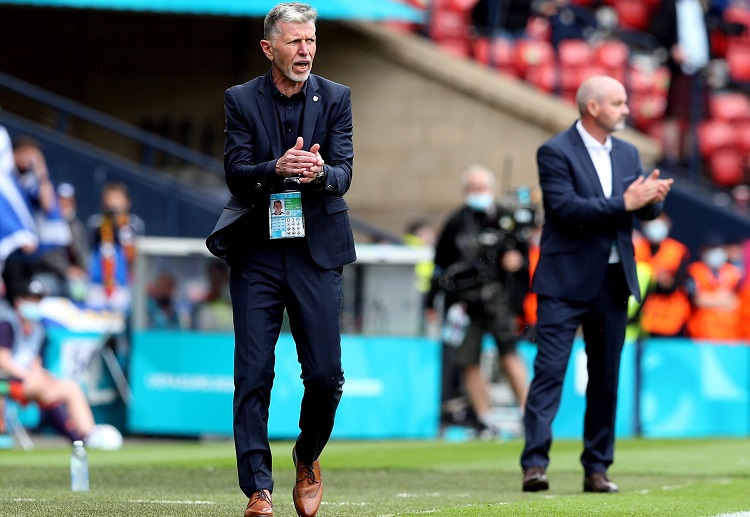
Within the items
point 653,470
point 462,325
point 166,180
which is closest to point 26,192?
point 166,180

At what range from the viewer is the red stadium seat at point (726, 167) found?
21.9 meters

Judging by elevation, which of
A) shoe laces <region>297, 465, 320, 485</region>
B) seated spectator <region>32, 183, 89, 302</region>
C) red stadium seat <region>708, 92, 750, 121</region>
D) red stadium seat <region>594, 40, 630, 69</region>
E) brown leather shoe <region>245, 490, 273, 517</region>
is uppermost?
red stadium seat <region>594, 40, 630, 69</region>

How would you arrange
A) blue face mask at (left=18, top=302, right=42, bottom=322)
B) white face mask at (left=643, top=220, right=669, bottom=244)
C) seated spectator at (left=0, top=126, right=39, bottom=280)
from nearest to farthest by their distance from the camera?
blue face mask at (left=18, top=302, right=42, bottom=322), seated spectator at (left=0, top=126, right=39, bottom=280), white face mask at (left=643, top=220, right=669, bottom=244)

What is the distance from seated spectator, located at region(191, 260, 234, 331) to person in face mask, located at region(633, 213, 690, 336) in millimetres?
4832

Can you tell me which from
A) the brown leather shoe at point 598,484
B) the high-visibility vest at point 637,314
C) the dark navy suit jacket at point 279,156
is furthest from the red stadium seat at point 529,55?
the dark navy suit jacket at point 279,156

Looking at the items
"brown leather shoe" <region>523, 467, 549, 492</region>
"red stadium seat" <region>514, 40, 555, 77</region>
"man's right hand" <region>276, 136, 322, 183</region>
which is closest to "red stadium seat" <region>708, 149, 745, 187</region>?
"red stadium seat" <region>514, 40, 555, 77</region>

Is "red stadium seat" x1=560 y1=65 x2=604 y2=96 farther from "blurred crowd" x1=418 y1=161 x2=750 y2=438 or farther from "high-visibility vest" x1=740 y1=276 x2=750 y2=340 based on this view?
"blurred crowd" x1=418 y1=161 x2=750 y2=438

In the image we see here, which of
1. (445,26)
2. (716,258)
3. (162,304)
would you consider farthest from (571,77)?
(162,304)

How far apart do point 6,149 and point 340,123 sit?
852 centimetres

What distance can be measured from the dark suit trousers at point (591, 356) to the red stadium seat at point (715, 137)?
1217 cm

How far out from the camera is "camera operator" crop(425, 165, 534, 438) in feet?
49.9

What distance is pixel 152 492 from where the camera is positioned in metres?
9.38

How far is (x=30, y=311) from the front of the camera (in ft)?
48.1

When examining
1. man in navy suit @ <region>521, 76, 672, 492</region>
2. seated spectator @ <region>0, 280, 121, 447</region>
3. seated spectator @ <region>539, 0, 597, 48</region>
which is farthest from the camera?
seated spectator @ <region>539, 0, 597, 48</region>
